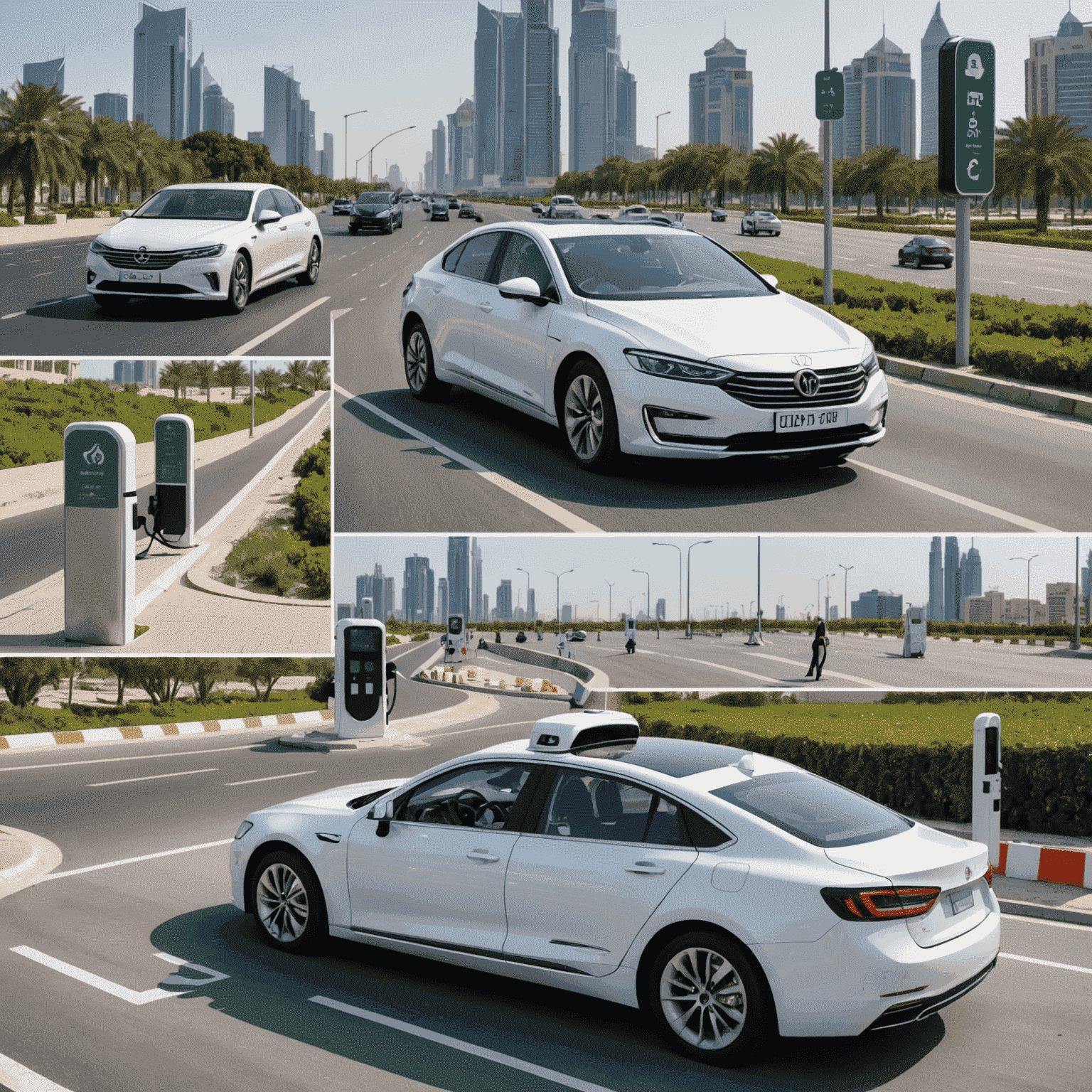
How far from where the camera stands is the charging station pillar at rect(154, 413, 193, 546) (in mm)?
17766

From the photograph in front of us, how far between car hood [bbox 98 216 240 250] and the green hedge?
960 centimetres

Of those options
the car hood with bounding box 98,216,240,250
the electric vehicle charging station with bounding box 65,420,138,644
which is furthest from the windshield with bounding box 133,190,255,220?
the electric vehicle charging station with bounding box 65,420,138,644

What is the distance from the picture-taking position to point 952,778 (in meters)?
10.1

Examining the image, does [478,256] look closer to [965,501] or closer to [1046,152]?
[965,501]

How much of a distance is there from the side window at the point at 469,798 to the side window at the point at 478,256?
5826 millimetres

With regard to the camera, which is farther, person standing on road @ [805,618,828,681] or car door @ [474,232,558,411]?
person standing on road @ [805,618,828,681]

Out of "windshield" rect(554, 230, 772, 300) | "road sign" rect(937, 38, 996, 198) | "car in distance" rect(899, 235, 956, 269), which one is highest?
"car in distance" rect(899, 235, 956, 269)

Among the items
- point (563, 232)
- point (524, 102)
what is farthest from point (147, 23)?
point (563, 232)

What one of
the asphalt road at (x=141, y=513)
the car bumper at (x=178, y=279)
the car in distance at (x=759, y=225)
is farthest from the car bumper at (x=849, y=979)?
the car in distance at (x=759, y=225)

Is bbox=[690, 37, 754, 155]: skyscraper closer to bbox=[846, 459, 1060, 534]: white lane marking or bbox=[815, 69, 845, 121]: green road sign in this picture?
bbox=[815, 69, 845, 121]: green road sign

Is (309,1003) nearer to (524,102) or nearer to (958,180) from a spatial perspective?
(958,180)

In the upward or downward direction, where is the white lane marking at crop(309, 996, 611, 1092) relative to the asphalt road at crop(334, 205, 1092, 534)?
downward

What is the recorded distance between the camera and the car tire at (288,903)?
245 inches

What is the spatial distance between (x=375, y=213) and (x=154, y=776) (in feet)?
98.6
